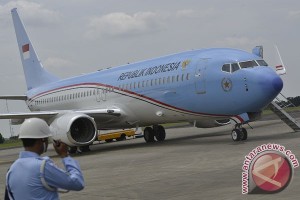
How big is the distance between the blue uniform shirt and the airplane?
11.3 m

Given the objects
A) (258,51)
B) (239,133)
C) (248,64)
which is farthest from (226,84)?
(258,51)

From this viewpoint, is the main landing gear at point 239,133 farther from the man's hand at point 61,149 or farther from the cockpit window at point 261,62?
the man's hand at point 61,149

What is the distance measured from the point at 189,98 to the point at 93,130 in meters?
3.85

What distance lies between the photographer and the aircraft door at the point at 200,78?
56.5 feet

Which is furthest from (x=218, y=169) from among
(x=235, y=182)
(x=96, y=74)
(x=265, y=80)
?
(x=96, y=74)

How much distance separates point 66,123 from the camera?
18266 millimetres

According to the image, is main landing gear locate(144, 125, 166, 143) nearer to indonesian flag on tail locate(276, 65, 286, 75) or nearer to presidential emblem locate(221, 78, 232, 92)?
presidential emblem locate(221, 78, 232, 92)

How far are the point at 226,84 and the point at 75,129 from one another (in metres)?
6.14

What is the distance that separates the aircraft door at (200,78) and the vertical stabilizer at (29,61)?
549 inches

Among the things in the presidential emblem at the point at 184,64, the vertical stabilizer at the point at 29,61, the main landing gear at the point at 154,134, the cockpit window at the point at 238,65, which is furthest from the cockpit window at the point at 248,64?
the vertical stabilizer at the point at 29,61

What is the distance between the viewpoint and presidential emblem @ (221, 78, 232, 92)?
16.5 m

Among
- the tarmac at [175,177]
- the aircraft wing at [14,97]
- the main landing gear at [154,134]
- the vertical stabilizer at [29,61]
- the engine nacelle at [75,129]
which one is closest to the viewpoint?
the tarmac at [175,177]

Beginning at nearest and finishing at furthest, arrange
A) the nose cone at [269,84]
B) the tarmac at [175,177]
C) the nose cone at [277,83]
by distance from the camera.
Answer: the tarmac at [175,177], the nose cone at [269,84], the nose cone at [277,83]

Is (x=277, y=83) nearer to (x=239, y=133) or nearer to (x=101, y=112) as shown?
(x=239, y=133)
